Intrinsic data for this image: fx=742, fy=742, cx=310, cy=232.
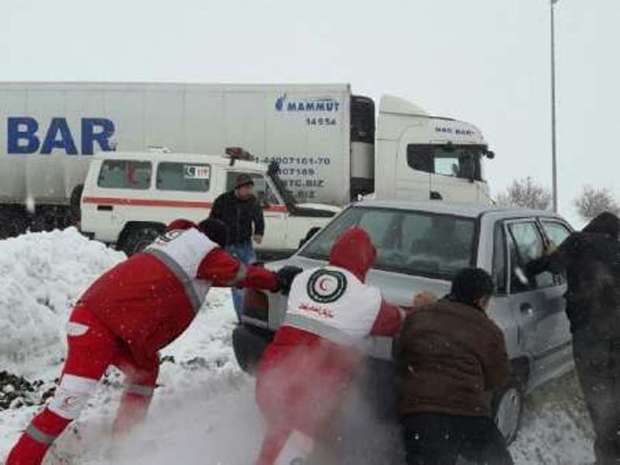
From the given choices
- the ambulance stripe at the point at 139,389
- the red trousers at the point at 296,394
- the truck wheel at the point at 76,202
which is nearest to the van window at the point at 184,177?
the truck wheel at the point at 76,202

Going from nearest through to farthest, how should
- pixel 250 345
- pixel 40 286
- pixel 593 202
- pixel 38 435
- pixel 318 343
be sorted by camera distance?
pixel 318 343, pixel 38 435, pixel 250 345, pixel 40 286, pixel 593 202

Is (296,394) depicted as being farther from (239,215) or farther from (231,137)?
(231,137)

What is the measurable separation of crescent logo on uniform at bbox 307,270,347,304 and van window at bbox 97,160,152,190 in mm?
9467

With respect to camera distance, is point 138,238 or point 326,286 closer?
point 326,286

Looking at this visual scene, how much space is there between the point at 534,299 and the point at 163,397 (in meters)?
2.58

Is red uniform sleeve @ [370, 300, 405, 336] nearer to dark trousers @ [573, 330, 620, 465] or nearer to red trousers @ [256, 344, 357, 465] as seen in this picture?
red trousers @ [256, 344, 357, 465]

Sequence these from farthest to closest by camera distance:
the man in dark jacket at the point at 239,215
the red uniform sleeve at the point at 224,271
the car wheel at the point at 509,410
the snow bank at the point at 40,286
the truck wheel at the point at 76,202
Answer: the truck wheel at the point at 76,202 < the man in dark jacket at the point at 239,215 < the snow bank at the point at 40,286 < the car wheel at the point at 509,410 < the red uniform sleeve at the point at 224,271

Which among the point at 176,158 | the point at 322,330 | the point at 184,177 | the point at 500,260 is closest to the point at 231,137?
the point at 176,158

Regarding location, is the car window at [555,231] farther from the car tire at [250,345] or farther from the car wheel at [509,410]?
the car tire at [250,345]

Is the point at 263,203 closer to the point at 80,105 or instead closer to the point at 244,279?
the point at 80,105

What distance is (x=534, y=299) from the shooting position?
4828mm

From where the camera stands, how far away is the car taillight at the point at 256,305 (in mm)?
4543

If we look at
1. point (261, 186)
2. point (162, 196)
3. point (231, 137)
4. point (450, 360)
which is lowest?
point (450, 360)

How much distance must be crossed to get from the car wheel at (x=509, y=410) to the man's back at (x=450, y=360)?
0.70 meters
